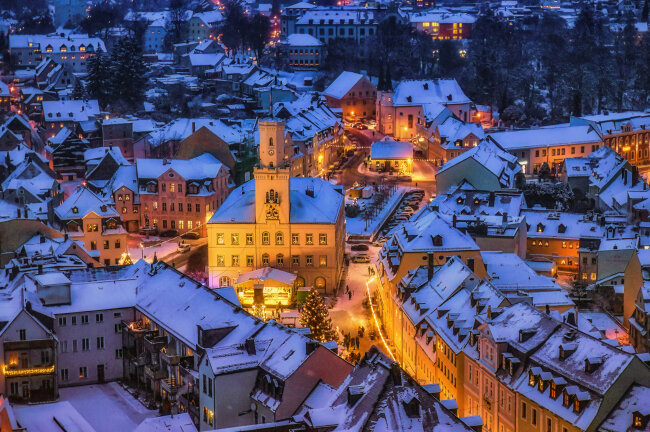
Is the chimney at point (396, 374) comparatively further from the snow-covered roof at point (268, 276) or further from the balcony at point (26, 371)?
the snow-covered roof at point (268, 276)

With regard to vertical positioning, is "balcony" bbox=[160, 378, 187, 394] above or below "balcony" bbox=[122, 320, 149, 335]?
below

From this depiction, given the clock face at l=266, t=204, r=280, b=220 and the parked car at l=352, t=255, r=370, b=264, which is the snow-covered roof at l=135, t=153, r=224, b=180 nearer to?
the parked car at l=352, t=255, r=370, b=264

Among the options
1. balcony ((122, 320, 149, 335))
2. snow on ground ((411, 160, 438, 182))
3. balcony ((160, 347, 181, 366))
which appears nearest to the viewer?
balcony ((160, 347, 181, 366))

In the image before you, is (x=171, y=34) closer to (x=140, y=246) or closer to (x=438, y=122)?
(x=438, y=122)

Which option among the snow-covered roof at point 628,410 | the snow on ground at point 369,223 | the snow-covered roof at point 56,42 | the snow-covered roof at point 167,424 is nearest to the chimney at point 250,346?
the snow-covered roof at point 167,424

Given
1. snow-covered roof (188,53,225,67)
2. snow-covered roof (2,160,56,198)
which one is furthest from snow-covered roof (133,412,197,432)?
snow-covered roof (188,53,225,67)

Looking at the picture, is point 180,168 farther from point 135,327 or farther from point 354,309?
point 135,327
